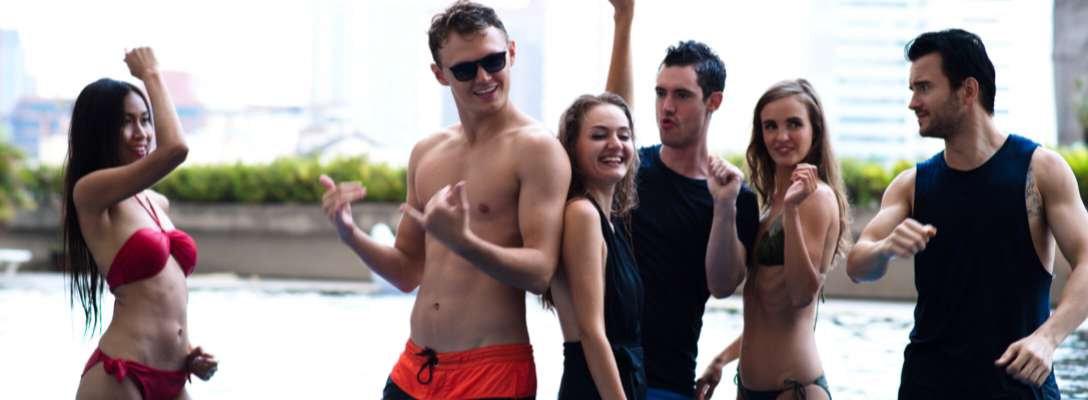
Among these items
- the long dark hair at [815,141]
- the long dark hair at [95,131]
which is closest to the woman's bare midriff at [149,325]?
the long dark hair at [95,131]

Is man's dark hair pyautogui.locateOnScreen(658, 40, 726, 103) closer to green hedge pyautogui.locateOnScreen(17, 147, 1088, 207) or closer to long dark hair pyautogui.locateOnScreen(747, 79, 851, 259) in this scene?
long dark hair pyautogui.locateOnScreen(747, 79, 851, 259)

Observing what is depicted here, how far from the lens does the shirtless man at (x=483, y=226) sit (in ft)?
7.95

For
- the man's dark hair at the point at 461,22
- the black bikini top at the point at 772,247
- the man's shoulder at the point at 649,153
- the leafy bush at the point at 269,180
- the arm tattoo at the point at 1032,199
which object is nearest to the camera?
the man's dark hair at the point at 461,22

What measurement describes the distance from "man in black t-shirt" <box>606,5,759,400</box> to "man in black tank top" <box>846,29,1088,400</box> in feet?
1.55

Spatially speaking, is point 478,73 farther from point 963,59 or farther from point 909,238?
point 963,59

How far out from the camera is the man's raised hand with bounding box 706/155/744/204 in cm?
283

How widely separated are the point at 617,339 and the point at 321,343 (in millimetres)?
6462

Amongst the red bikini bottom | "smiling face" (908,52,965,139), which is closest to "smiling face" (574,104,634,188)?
"smiling face" (908,52,965,139)

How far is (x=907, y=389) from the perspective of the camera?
9.83 ft

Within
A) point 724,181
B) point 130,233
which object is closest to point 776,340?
point 724,181

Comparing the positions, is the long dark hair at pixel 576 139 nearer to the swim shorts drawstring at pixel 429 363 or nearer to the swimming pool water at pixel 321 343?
the swim shorts drawstring at pixel 429 363

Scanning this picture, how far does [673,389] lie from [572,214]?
94cm

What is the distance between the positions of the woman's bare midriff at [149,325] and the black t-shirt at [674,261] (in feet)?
5.85

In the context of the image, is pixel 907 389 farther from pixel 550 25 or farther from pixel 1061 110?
pixel 550 25
